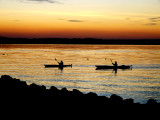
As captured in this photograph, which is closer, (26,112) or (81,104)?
(26,112)

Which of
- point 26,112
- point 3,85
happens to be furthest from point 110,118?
point 3,85

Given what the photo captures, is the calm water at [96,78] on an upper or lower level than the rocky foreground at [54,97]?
lower

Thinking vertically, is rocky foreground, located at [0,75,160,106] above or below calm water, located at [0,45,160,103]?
above

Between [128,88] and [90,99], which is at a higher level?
[90,99]

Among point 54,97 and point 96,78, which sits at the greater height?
point 54,97

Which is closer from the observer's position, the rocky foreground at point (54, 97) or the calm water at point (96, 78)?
the rocky foreground at point (54, 97)

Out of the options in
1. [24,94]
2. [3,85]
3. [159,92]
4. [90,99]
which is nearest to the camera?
[90,99]

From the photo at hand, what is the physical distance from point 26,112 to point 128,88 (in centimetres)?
1860

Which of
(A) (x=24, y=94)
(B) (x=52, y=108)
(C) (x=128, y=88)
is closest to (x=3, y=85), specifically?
(A) (x=24, y=94)

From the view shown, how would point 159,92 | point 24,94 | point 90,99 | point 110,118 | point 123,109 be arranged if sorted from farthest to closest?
point 159,92, point 24,94, point 90,99, point 123,109, point 110,118

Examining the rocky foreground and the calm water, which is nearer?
the rocky foreground

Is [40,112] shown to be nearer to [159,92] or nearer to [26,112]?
[26,112]

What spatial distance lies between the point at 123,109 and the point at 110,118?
4.21 feet

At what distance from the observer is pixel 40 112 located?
1247 cm
